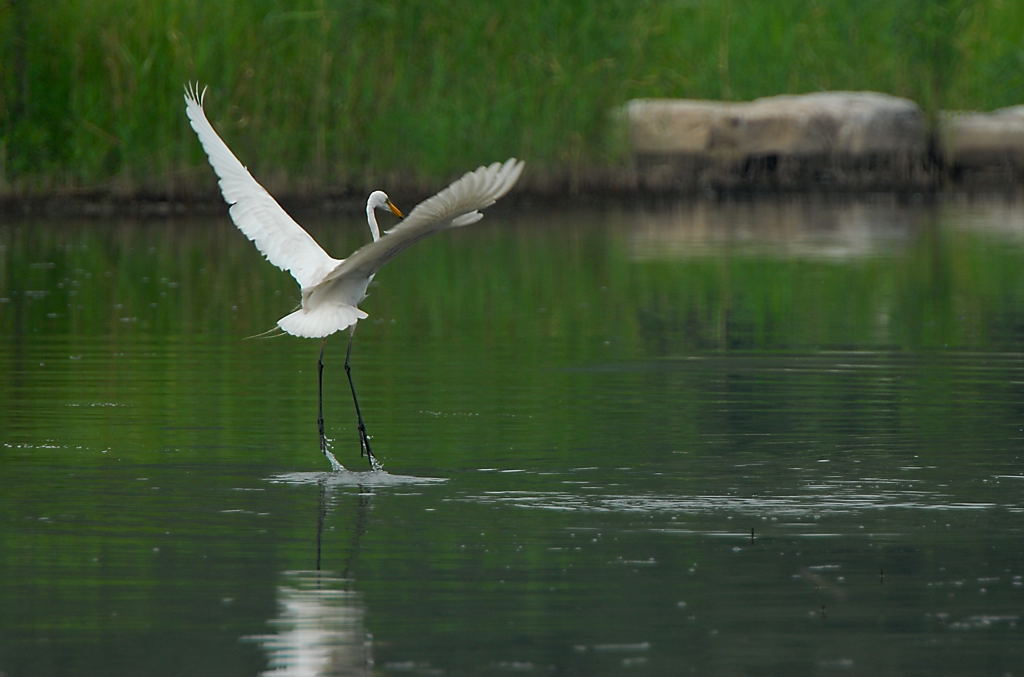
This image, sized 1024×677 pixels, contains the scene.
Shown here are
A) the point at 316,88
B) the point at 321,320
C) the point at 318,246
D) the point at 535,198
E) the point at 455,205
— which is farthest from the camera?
the point at 535,198

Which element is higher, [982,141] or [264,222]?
[982,141]

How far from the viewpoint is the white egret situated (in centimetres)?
871

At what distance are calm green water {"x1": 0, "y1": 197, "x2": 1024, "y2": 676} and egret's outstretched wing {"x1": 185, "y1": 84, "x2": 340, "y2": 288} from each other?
0.86 meters

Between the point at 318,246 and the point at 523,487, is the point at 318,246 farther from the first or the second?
the point at 523,487

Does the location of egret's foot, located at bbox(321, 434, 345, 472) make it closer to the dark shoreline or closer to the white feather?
the white feather

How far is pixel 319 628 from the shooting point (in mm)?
6836

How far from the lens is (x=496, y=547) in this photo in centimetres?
816

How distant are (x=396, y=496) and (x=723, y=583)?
2226 mm

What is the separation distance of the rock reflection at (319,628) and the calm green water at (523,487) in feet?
0.05

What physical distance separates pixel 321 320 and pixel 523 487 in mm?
1278

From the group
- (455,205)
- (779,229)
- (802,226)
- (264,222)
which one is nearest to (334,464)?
(264,222)

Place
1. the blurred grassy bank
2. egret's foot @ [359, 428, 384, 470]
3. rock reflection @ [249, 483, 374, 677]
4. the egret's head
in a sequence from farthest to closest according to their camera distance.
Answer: the blurred grassy bank → the egret's head → egret's foot @ [359, 428, 384, 470] → rock reflection @ [249, 483, 374, 677]

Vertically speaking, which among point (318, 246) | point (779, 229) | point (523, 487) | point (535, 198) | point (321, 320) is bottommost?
point (523, 487)

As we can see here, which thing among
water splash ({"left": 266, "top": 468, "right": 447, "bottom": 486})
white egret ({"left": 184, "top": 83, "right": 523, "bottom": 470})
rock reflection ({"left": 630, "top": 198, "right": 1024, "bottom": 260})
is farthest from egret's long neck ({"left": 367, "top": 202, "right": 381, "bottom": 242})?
rock reflection ({"left": 630, "top": 198, "right": 1024, "bottom": 260})
